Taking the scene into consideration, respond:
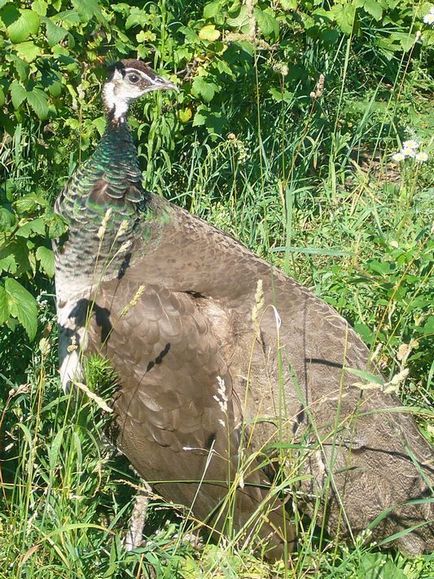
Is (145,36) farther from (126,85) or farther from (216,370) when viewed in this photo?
(216,370)

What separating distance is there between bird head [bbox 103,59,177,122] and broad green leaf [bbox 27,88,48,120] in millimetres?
594

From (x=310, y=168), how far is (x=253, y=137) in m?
0.38

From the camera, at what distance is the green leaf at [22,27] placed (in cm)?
371

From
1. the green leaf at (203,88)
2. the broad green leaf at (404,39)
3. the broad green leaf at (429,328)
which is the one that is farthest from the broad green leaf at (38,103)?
the broad green leaf at (404,39)

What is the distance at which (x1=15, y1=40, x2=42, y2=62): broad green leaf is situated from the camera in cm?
380

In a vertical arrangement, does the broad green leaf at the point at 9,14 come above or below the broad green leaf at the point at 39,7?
above

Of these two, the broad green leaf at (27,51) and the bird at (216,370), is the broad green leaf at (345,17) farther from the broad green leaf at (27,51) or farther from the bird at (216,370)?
the broad green leaf at (27,51)

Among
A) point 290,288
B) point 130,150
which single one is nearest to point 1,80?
point 130,150

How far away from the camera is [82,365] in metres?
3.60

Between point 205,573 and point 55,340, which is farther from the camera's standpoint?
point 55,340

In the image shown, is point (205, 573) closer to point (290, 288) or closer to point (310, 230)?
point (290, 288)

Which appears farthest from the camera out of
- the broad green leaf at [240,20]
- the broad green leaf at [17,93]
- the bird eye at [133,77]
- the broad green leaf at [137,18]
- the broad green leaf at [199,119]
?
the broad green leaf at [199,119]

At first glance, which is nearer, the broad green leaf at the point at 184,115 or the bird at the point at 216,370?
the bird at the point at 216,370

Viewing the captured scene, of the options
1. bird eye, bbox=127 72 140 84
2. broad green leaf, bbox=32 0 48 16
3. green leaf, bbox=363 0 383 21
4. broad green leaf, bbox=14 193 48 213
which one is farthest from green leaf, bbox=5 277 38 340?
green leaf, bbox=363 0 383 21
